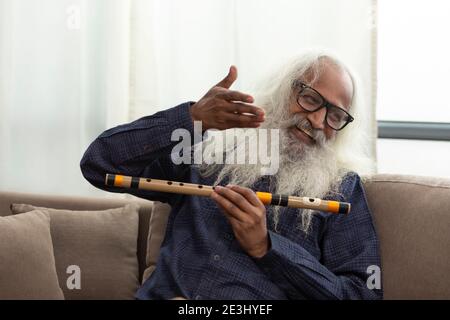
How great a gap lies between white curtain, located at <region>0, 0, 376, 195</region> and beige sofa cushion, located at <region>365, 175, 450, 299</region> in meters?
0.67

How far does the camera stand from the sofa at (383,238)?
1.51 meters

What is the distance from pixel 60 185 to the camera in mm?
2430

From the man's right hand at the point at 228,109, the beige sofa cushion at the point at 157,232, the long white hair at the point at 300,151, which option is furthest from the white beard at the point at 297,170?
the beige sofa cushion at the point at 157,232

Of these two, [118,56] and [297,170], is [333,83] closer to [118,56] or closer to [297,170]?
[297,170]

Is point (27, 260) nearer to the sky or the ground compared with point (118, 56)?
nearer to the ground

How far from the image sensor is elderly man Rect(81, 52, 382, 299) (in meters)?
1.39

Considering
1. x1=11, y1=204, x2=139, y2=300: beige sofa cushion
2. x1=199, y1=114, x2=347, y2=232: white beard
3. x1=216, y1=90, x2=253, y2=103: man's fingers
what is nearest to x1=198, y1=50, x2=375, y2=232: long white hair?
x1=199, y1=114, x2=347, y2=232: white beard

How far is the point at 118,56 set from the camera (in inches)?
91.8

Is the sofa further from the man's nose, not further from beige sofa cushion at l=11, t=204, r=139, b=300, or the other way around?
the man's nose

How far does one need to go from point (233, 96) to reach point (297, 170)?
32 centimetres

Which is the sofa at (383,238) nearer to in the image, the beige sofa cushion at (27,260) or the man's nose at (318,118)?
the beige sofa cushion at (27,260)

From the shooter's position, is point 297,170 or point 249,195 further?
point 297,170

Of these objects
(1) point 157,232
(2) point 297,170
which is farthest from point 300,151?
(1) point 157,232

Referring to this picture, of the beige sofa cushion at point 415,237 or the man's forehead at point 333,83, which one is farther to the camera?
the man's forehead at point 333,83
